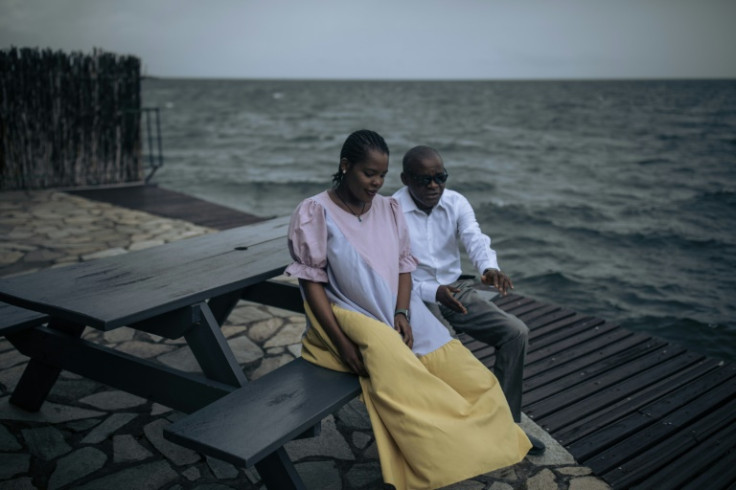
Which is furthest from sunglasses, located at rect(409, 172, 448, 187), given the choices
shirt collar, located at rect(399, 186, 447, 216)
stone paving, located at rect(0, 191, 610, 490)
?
stone paving, located at rect(0, 191, 610, 490)

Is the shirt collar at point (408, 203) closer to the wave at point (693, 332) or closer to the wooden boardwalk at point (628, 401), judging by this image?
the wooden boardwalk at point (628, 401)

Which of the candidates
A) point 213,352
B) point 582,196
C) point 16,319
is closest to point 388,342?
point 213,352

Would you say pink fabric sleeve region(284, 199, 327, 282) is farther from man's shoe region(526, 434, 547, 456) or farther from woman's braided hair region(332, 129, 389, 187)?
man's shoe region(526, 434, 547, 456)

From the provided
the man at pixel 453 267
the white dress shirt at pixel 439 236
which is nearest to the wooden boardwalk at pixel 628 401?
the man at pixel 453 267

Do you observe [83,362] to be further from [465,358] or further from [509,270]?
[509,270]

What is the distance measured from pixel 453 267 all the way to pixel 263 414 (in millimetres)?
1519

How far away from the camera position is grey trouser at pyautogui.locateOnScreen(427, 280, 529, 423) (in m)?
2.83

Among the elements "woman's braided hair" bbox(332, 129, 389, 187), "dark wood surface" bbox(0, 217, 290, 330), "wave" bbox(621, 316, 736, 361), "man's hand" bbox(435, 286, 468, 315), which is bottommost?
"wave" bbox(621, 316, 736, 361)

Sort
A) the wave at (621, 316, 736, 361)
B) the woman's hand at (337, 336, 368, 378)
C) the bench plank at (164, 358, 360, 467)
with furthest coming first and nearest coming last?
the wave at (621, 316, 736, 361) < the woman's hand at (337, 336, 368, 378) < the bench plank at (164, 358, 360, 467)

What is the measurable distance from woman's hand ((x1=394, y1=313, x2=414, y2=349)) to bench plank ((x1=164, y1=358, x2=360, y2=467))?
1.06 feet

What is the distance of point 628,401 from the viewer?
351 centimetres

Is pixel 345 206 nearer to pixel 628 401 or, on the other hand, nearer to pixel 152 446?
pixel 152 446

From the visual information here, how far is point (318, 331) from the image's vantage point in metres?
2.51

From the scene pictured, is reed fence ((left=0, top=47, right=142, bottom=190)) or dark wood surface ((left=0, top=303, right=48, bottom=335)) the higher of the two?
reed fence ((left=0, top=47, right=142, bottom=190))
